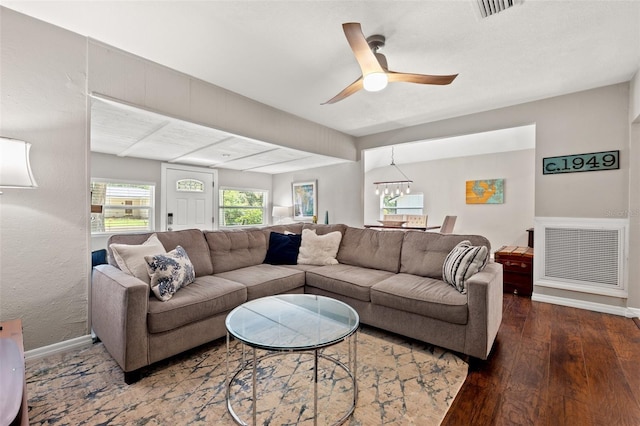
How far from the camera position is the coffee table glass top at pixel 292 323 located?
1.47 meters

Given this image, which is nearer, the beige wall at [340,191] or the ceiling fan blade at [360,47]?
the ceiling fan blade at [360,47]

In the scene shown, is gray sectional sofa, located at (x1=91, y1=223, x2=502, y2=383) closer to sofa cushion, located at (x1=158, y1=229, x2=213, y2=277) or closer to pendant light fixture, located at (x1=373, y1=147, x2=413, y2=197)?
sofa cushion, located at (x1=158, y1=229, x2=213, y2=277)

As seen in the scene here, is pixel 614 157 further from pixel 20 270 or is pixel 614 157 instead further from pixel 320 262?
pixel 20 270

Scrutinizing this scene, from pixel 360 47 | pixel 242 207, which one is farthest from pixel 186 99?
pixel 242 207

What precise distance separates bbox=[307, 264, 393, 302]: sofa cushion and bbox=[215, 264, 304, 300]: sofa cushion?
184mm

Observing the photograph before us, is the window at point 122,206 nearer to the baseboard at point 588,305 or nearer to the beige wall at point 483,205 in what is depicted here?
the beige wall at point 483,205

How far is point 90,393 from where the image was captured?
170 centimetres

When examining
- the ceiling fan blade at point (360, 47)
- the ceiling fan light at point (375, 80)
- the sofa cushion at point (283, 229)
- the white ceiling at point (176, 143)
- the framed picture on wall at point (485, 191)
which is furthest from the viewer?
the framed picture on wall at point (485, 191)

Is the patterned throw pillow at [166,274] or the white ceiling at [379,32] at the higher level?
the white ceiling at [379,32]

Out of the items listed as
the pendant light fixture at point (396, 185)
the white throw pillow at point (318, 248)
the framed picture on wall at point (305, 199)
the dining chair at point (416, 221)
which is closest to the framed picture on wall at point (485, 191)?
the dining chair at point (416, 221)

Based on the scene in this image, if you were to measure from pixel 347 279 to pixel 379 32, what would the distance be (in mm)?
2133

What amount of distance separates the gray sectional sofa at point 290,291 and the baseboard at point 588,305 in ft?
5.29

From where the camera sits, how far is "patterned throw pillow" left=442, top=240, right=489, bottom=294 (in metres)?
2.25

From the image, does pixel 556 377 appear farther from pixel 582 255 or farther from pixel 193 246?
pixel 193 246
